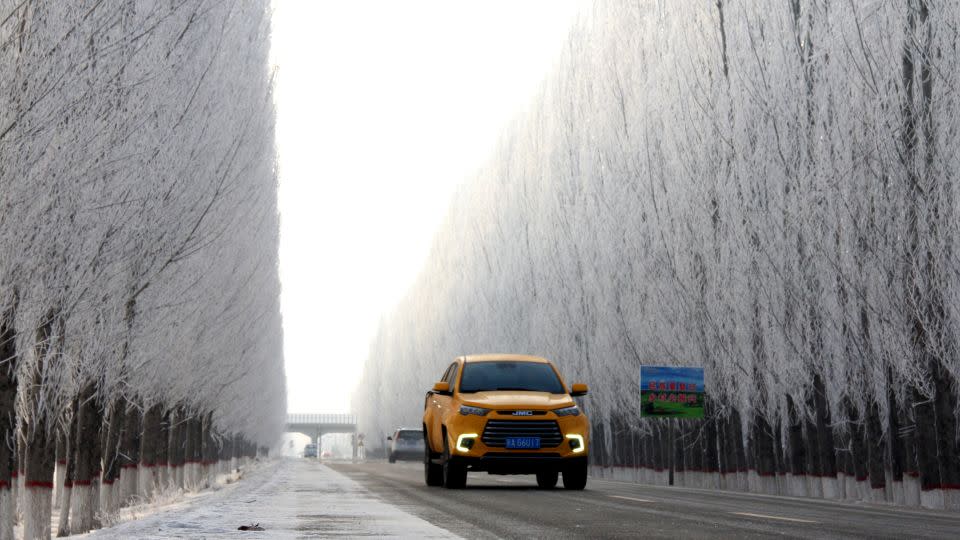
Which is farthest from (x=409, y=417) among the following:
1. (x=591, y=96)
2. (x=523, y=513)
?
(x=523, y=513)

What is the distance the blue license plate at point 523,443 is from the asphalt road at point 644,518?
25.3 inches

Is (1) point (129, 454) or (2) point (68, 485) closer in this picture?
(2) point (68, 485)

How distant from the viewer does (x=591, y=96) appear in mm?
41844

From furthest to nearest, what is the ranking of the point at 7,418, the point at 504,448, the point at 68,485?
the point at 504,448, the point at 68,485, the point at 7,418

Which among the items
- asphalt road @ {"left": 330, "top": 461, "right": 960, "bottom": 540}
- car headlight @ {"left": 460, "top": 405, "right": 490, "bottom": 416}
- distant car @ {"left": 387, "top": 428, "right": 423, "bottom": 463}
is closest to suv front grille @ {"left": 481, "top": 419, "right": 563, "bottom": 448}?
car headlight @ {"left": 460, "top": 405, "right": 490, "bottom": 416}

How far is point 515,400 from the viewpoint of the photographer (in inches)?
702

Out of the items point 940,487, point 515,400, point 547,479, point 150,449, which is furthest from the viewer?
point 150,449

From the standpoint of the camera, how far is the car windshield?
61.4 ft

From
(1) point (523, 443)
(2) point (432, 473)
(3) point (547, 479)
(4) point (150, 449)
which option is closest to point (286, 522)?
(1) point (523, 443)

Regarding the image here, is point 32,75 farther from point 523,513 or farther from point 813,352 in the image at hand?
point 813,352

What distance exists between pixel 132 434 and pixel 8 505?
1123 cm

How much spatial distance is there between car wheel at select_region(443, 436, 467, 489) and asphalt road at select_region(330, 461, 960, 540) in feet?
2.55

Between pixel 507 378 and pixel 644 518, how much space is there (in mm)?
6744

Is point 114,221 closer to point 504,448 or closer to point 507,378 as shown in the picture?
point 504,448
